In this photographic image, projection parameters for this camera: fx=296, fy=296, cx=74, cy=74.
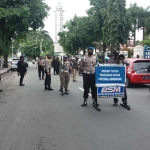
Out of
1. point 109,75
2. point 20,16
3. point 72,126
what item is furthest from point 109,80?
point 20,16

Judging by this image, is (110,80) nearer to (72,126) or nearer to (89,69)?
(89,69)

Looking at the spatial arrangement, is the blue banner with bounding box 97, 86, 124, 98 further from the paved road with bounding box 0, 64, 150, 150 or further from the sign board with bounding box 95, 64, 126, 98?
the paved road with bounding box 0, 64, 150, 150

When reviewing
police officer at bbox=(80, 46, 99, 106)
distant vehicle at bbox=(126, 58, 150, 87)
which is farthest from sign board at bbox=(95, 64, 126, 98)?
distant vehicle at bbox=(126, 58, 150, 87)

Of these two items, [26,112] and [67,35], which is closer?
[26,112]

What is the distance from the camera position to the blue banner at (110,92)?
9.05m

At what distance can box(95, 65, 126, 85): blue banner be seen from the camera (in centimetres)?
903

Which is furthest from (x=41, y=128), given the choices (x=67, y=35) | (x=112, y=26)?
(x=67, y=35)

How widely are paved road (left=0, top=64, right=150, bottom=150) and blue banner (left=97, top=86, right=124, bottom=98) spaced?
43 centimetres

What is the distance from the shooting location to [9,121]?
24.6 ft

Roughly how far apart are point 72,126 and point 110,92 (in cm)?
261

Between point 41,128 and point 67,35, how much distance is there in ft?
180

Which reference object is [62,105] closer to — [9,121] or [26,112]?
[26,112]

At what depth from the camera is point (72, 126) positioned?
689 centimetres

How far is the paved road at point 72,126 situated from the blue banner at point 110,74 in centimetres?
86
